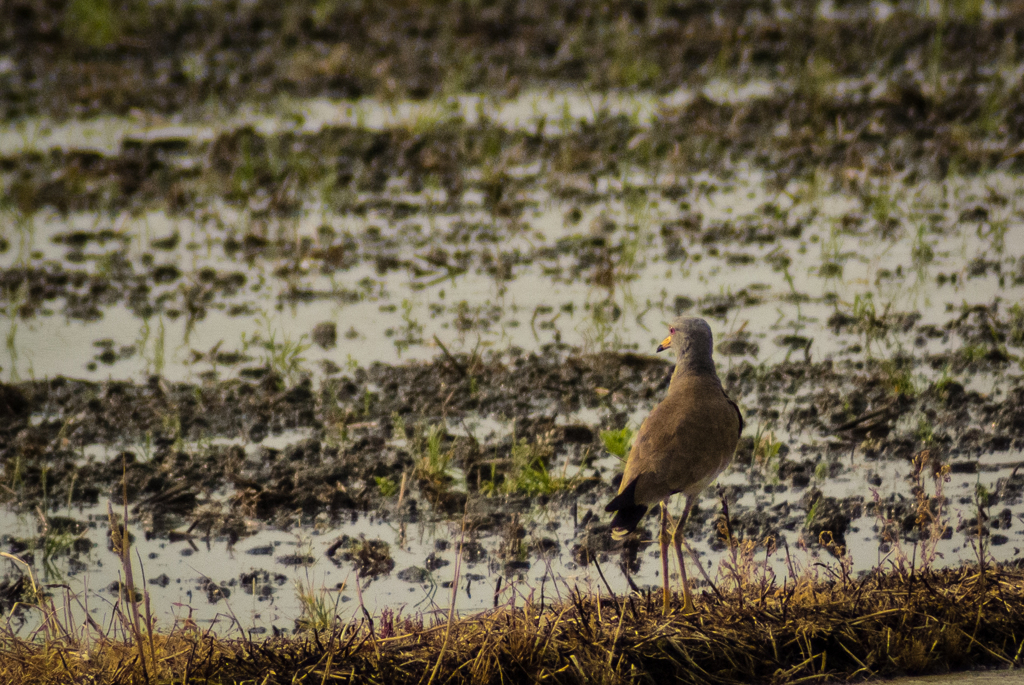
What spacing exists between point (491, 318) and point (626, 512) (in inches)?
135

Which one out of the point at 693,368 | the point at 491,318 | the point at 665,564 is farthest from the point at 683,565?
the point at 491,318

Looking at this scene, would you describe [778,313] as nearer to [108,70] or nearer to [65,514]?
[65,514]

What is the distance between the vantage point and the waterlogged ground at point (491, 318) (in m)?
4.55

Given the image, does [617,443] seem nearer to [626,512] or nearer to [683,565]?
[683,565]

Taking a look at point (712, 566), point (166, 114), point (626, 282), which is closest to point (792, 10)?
point (166, 114)

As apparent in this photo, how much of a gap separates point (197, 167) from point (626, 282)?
430 cm

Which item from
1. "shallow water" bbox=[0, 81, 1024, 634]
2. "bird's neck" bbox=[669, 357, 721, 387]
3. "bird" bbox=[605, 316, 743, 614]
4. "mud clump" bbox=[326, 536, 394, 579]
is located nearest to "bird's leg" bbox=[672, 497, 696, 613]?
"bird" bbox=[605, 316, 743, 614]

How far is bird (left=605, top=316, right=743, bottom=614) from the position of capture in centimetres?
364

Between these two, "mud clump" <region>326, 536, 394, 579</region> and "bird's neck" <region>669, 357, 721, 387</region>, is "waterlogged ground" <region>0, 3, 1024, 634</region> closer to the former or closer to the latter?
"mud clump" <region>326, 536, 394, 579</region>

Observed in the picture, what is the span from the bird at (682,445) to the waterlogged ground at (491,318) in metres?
0.33

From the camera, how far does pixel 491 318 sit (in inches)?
273

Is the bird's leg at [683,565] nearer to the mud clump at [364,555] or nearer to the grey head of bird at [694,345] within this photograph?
the grey head of bird at [694,345]

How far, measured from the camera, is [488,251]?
809cm

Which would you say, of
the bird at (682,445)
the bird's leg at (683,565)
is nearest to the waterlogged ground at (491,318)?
the bird's leg at (683,565)
